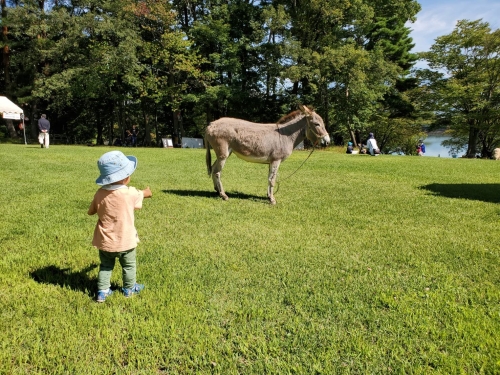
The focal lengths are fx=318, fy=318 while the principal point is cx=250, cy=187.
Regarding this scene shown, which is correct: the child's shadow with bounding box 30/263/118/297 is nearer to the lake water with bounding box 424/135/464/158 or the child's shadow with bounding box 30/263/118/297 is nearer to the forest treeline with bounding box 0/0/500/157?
the forest treeline with bounding box 0/0/500/157

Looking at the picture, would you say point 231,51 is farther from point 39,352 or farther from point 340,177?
point 39,352

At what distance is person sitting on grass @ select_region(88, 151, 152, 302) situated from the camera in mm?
3352

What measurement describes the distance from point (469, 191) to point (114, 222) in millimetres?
10298

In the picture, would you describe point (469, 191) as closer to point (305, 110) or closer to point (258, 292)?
point (305, 110)

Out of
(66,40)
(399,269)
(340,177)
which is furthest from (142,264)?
(66,40)

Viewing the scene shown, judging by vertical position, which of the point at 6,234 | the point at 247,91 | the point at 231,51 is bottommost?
the point at 6,234

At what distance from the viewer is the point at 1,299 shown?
335cm

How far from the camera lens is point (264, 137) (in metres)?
7.92

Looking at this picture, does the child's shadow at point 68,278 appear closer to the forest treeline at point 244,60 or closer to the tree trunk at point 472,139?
the forest treeline at point 244,60

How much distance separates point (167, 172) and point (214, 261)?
8.84 m

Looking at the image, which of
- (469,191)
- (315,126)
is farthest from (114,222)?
(469,191)

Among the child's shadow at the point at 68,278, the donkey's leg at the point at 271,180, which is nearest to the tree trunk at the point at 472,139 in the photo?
the donkey's leg at the point at 271,180

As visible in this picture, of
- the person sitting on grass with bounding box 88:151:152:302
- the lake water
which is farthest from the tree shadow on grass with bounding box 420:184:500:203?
the lake water

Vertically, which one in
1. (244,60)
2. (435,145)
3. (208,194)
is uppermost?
(244,60)
